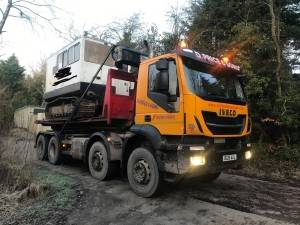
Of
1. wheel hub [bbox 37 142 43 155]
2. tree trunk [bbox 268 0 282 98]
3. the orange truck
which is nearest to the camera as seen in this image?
the orange truck

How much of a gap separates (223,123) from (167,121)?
106cm

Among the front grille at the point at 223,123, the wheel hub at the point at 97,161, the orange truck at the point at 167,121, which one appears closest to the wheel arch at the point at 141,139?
the orange truck at the point at 167,121

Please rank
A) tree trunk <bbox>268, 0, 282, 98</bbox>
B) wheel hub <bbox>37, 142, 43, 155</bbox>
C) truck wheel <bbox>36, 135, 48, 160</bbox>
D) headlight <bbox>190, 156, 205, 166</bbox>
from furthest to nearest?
1. wheel hub <bbox>37, 142, 43, 155</bbox>
2. tree trunk <bbox>268, 0, 282, 98</bbox>
3. truck wheel <bbox>36, 135, 48, 160</bbox>
4. headlight <bbox>190, 156, 205, 166</bbox>

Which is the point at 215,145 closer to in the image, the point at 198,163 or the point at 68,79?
the point at 198,163

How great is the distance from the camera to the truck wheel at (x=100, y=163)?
7602 millimetres

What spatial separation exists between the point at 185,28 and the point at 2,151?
1145cm

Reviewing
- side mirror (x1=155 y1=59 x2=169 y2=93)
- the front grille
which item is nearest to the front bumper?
the front grille

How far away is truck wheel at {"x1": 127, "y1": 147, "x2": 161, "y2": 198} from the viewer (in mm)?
6098

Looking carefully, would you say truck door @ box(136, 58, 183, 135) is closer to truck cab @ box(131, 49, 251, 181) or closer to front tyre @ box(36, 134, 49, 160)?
truck cab @ box(131, 49, 251, 181)

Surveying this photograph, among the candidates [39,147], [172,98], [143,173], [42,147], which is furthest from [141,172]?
[39,147]

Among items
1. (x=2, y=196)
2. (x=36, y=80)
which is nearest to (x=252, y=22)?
(x=2, y=196)

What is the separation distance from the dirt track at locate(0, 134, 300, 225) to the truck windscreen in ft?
6.41

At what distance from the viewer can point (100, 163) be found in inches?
310

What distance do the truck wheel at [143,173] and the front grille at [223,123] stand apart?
129 centimetres
